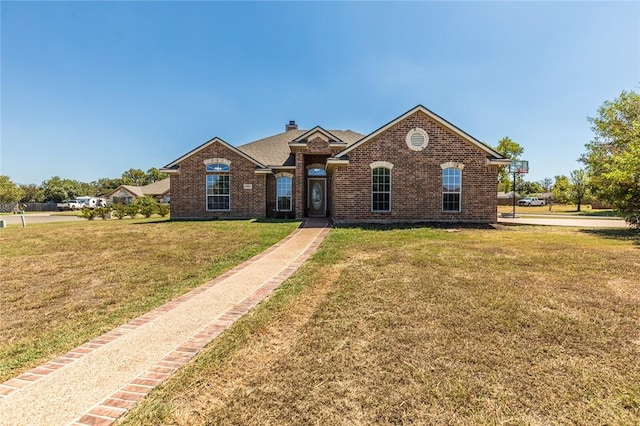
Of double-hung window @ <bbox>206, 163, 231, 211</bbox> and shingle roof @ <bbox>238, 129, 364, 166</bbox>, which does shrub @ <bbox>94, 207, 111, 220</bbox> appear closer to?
double-hung window @ <bbox>206, 163, 231, 211</bbox>

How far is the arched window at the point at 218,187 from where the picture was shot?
2008 centimetres

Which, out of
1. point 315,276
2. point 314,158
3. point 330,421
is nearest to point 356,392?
point 330,421

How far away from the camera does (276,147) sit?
75.4 ft

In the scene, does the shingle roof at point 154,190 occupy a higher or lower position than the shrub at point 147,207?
higher

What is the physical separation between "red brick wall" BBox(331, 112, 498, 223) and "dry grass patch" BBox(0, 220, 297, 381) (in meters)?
4.25

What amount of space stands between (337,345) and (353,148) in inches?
517

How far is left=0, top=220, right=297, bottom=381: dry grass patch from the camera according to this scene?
4707 mm

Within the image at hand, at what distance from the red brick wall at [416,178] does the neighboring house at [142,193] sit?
41.4 m

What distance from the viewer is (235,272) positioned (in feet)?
26.1

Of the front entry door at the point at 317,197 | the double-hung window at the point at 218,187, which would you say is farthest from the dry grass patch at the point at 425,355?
the double-hung window at the point at 218,187

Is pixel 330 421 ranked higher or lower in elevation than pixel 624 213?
lower

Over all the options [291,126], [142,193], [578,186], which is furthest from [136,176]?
[578,186]

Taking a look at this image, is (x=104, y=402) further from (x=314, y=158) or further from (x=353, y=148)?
(x=314, y=158)

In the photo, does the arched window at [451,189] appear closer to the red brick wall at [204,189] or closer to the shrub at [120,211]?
the red brick wall at [204,189]
